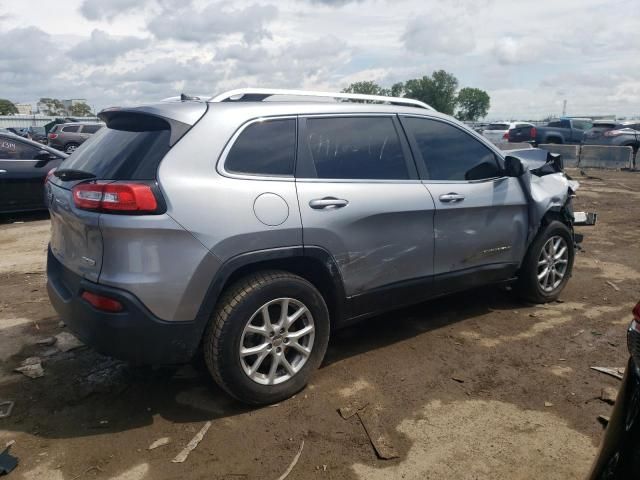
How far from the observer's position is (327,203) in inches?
127

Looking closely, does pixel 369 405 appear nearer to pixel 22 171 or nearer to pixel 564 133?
pixel 22 171

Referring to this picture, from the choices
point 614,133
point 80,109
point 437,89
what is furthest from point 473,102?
point 614,133

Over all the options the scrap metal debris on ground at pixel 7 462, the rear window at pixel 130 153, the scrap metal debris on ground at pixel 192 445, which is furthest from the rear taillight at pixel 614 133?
the scrap metal debris on ground at pixel 7 462

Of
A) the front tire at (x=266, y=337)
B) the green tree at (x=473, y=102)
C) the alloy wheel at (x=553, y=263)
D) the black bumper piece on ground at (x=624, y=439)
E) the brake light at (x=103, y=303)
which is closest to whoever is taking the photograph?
the black bumper piece on ground at (x=624, y=439)

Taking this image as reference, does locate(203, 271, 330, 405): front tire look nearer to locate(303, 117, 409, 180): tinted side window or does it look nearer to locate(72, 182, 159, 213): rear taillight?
locate(72, 182, 159, 213): rear taillight

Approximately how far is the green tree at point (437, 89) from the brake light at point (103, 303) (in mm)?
87923

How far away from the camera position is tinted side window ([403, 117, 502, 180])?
3.93 m

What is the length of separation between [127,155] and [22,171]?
23.6 ft

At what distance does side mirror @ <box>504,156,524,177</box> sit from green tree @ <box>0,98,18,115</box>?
297 ft

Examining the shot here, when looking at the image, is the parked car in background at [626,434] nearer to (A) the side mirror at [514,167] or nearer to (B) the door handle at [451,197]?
(B) the door handle at [451,197]

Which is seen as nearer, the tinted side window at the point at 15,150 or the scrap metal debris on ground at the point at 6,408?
the scrap metal debris on ground at the point at 6,408

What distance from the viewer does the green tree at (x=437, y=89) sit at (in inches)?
3442

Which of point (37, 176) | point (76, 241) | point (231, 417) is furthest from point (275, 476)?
point (37, 176)

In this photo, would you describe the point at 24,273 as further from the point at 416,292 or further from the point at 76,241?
the point at 416,292
